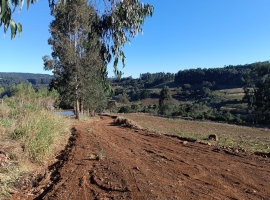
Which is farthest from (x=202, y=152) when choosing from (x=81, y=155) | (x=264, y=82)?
(x=264, y=82)

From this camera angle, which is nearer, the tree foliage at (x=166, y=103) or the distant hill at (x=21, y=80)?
the tree foliage at (x=166, y=103)

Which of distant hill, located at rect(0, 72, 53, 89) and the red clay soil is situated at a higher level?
distant hill, located at rect(0, 72, 53, 89)

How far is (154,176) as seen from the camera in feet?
15.0

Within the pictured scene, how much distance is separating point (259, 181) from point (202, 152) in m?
2.50

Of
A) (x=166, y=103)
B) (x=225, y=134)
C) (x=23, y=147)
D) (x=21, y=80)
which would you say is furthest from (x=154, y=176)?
(x=21, y=80)

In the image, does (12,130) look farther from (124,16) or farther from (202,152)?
(202,152)

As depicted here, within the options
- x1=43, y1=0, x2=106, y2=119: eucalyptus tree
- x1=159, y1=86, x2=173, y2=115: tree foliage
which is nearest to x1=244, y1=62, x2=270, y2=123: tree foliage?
x1=159, y1=86, x2=173, y2=115: tree foliage

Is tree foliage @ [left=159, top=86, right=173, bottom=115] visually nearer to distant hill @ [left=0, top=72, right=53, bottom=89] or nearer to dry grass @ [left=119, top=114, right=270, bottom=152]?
dry grass @ [left=119, top=114, right=270, bottom=152]

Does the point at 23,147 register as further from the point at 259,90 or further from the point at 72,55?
the point at 259,90

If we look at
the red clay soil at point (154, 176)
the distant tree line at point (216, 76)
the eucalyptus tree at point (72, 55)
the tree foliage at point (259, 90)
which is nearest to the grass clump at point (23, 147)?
the red clay soil at point (154, 176)

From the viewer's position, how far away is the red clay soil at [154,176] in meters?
3.77

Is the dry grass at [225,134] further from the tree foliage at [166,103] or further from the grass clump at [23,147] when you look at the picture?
the tree foliage at [166,103]

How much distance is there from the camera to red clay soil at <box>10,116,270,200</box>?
3768 mm

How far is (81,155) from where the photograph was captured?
6277mm
